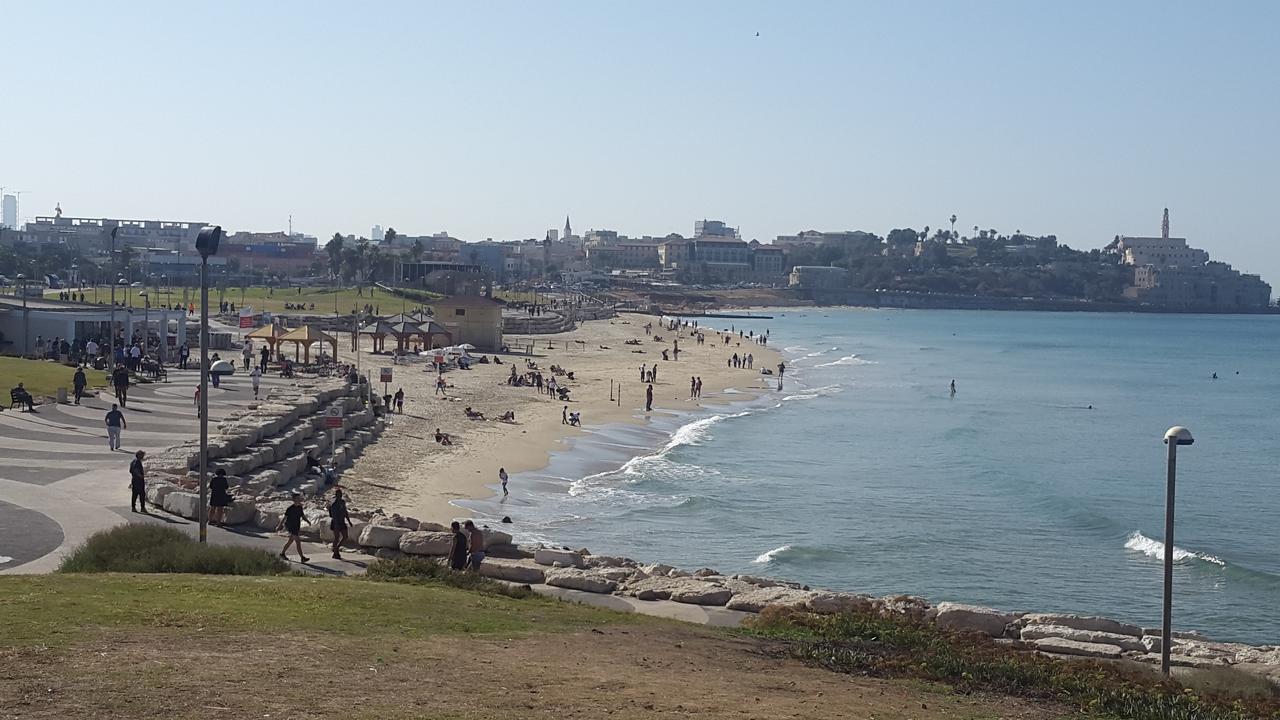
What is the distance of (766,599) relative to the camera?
51.7 feet

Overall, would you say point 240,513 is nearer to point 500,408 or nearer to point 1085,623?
point 1085,623

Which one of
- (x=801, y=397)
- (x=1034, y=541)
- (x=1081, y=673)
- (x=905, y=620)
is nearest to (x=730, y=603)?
(x=905, y=620)

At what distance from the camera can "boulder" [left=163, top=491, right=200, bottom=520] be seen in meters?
17.9

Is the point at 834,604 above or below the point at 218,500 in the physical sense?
below

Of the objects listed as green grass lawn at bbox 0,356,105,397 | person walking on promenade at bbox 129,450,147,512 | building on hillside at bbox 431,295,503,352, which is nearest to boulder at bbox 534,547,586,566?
person walking on promenade at bbox 129,450,147,512

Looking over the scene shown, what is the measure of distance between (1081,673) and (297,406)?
2081 cm

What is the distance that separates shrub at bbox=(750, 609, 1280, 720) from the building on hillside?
5798cm

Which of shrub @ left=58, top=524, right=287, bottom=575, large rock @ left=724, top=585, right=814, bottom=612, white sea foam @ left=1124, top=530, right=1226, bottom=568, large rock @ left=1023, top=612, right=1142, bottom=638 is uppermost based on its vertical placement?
shrub @ left=58, top=524, right=287, bottom=575

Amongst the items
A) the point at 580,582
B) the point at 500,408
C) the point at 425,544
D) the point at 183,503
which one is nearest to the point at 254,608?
the point at 580,582

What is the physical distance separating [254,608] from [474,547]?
488cm

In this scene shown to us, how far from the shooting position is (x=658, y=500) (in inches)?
1171

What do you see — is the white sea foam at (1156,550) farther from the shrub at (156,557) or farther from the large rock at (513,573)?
the shrub at (156,557)

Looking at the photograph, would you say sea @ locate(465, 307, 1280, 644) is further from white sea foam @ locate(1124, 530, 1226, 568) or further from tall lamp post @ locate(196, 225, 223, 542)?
tall lamp post @ locate(196, 225, 223, 542)

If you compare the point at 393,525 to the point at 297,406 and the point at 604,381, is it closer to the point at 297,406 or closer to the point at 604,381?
the point at 297,406
